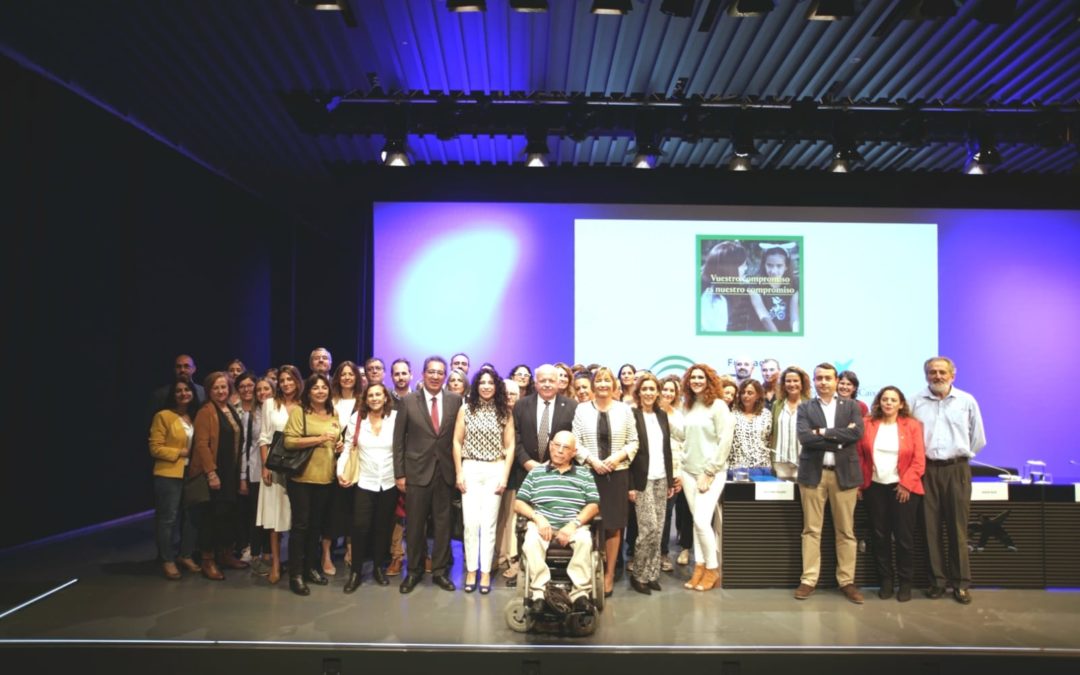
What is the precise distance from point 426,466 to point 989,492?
4.06 m

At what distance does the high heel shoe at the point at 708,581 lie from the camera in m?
4.52

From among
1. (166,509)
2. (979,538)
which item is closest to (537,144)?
(166,509)

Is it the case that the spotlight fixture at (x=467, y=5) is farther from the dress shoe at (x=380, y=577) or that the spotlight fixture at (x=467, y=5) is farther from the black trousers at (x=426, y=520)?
the dress shoe at (x=380, y=577)

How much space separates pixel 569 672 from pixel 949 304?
737 cm

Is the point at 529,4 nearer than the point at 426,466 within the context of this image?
Yes

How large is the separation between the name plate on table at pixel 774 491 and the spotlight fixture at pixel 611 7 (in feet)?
11.4

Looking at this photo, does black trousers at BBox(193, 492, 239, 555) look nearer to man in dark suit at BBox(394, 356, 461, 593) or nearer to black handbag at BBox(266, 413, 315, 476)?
black handbag at BBox(266, 413, 315, 476)

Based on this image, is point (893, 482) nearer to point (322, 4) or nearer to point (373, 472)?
point (373, 472)

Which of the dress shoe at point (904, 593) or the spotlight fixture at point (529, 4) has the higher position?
the spotlight fixture at point (529, 4)

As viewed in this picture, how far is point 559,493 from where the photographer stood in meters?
3.91

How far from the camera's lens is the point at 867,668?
3.41m

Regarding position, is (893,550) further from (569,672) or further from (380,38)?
(380,38)

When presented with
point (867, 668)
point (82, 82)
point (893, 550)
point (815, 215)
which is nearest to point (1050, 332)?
point (815, 215)

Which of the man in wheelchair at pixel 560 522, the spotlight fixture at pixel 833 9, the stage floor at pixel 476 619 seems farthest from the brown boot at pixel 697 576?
the spotlight fixture at pixel 833 9
